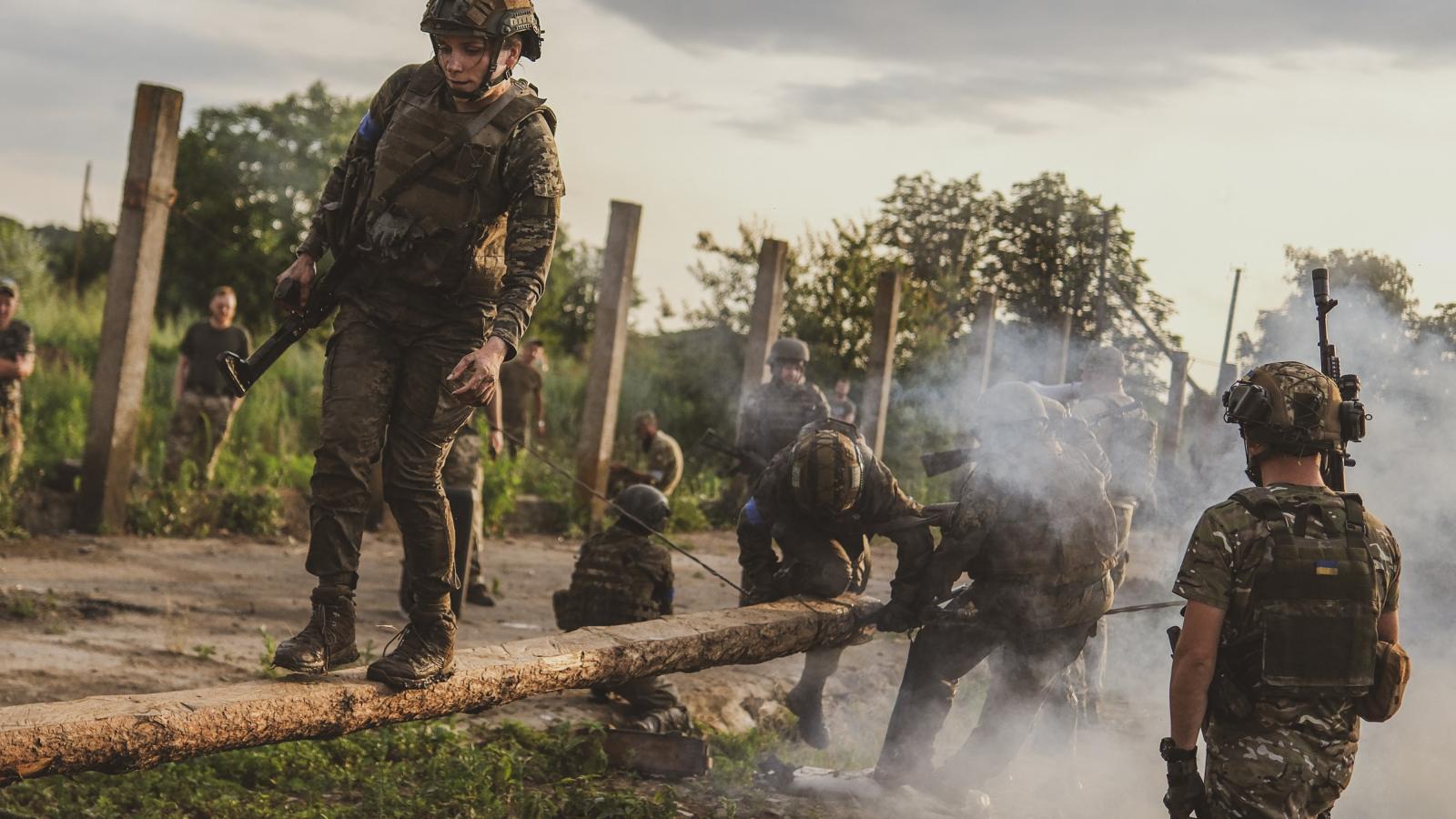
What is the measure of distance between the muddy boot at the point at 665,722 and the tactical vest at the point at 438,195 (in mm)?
3239

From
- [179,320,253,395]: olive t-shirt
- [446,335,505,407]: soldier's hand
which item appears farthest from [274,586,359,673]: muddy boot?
[179,320,253,395]: olive t-shirt

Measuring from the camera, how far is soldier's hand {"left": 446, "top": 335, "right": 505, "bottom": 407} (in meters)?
4.23

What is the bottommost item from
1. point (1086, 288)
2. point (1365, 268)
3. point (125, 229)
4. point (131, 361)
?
point (131, 361)

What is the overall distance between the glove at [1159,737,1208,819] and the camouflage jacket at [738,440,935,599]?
111 inches

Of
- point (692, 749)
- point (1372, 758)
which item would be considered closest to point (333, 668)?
point (692, 749)

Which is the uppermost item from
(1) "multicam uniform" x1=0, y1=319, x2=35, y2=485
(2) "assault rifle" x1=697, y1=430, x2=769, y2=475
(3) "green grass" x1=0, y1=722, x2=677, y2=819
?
(2) "assault rifle" x1=697, y1=430, x2=769, y2=475

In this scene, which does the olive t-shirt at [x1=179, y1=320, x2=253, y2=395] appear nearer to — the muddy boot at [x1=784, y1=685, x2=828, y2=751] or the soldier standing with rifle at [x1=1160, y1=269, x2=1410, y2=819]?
the muddy boot at [x1=784, y1=685, x2=828, y2=751]

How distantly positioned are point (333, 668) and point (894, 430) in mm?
14093

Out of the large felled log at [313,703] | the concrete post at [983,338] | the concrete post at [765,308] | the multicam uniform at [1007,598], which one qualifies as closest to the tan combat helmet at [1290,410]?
the multicam uniform at [1007,598]

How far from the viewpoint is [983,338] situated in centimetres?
1652

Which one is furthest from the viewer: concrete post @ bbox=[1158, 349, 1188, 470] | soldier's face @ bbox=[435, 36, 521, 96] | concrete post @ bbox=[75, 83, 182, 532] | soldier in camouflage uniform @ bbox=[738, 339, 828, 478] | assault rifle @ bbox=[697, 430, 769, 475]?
concrete post @ bbox=[1158, 349, 1188, 470]

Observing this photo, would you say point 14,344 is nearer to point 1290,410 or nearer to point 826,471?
point 826,471

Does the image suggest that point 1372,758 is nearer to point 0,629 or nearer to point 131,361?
point 0,629

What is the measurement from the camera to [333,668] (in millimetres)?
4859
